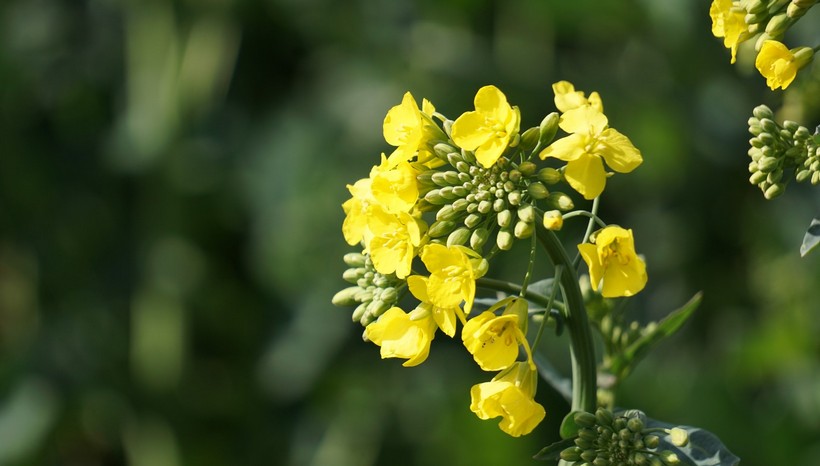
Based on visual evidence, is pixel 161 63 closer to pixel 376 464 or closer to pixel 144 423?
pixel 144 423

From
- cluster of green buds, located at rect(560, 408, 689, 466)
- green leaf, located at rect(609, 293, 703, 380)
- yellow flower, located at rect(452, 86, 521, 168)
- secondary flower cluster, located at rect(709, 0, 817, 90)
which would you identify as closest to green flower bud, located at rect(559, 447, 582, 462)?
cluster of green buds, located at rect(560, 408, 689, 466)

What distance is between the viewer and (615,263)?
41.3 inches

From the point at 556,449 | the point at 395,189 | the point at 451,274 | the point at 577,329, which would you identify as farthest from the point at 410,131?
the point at 556,449

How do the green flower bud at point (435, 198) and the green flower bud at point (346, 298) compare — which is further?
the green flower bud at point (346, 298)

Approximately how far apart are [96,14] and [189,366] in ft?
6.03

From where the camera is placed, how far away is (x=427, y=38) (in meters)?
4.05

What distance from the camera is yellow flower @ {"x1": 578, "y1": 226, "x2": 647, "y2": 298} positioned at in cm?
103

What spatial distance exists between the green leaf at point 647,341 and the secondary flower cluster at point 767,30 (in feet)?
0.92

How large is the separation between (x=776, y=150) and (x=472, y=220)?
37 cm

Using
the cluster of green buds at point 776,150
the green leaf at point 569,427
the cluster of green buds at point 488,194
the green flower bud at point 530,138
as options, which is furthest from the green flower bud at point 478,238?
the cluster of green buds at point 776,150

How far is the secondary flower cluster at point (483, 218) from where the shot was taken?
3.42 feet

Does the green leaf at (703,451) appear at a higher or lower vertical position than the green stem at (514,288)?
lower

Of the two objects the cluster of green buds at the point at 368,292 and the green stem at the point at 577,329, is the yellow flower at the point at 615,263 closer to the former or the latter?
the green stem at the point at 577,329

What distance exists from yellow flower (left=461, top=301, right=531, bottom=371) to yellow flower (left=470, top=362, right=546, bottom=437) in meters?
0.02
